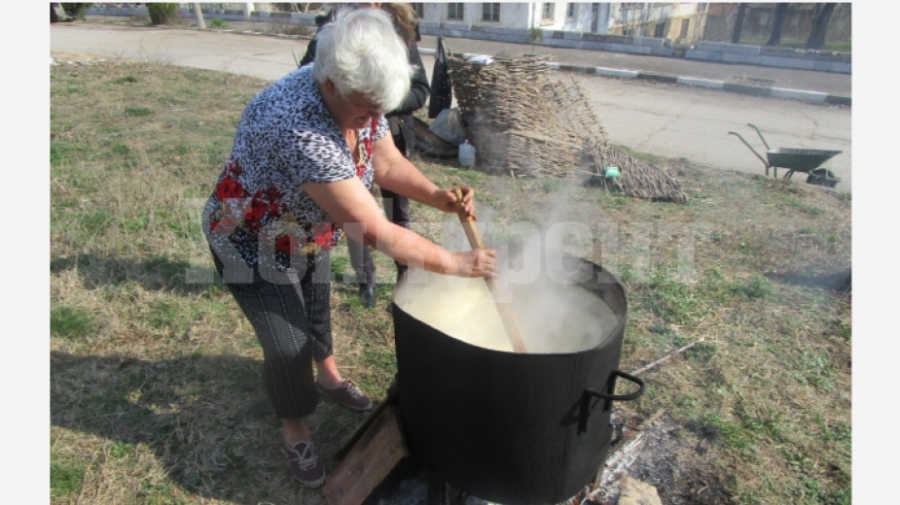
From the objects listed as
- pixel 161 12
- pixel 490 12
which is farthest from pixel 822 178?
pixel 161 12

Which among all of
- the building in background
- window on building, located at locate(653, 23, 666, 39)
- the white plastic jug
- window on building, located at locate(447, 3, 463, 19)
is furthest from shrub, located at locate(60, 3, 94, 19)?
window on building, located at locate(653, 23, 666, 39)

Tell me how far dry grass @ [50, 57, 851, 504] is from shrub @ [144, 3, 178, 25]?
1813 cm

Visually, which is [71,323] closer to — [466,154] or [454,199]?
[454,199]

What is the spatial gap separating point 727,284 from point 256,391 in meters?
3.13

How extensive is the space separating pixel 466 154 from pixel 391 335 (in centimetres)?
337

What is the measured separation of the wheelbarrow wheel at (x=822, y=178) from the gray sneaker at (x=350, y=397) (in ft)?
19.4

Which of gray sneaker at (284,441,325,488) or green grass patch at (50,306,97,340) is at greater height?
green grass patch at (50,306,97,340)

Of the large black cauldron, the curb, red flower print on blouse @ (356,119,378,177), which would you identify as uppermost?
the curb

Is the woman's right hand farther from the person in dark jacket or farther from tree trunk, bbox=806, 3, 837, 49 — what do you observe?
tree trunk, bbox=806, 3, 837, 49

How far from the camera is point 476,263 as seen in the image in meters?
1.78

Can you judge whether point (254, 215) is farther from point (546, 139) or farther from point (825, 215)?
point (825, 215)

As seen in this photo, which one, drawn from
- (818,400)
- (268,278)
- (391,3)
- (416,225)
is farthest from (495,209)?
(268,278)

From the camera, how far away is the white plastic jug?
20.6ft

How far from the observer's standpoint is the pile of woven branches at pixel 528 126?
19.5ft
